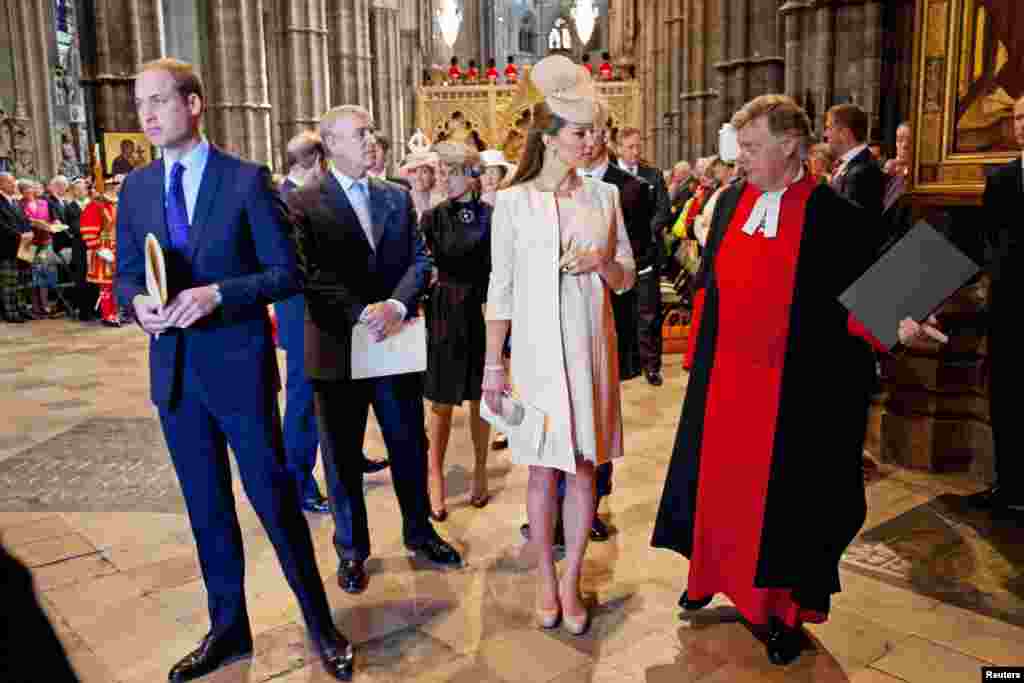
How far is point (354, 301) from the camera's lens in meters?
3.41

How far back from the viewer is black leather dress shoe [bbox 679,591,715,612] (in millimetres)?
3174

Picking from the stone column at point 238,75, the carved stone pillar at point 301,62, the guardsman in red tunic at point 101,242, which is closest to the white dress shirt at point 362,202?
the guardsman in red tunic at point 101,242

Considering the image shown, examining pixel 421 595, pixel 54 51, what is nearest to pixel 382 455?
pixel 421 595

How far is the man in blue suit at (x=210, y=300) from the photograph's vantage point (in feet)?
8.52

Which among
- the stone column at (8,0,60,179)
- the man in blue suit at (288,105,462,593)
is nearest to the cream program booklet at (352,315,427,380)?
the man in blue suit at (288,105,462,593)

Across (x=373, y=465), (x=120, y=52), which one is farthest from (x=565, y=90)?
(x=120, y=52)

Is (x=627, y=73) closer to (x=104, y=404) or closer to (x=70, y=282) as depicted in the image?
(x=70, y=282)

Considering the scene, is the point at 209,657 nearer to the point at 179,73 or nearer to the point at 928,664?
the point at 179,73

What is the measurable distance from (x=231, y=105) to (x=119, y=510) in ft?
44.8

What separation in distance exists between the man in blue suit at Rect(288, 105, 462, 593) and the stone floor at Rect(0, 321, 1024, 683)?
0.34m

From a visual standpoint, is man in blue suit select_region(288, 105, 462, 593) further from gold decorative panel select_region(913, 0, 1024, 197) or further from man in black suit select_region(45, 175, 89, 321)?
man in black suit select_region(45, 175, 89, 321)

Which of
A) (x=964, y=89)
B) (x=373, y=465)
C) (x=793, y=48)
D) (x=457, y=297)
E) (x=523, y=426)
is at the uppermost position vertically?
(x=793, y=48)

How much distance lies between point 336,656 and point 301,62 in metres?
19.3

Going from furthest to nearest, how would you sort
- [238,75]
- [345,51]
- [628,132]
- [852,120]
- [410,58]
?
1. [410,58]
2. [345,51]
3. [238,75]
4. [628,132]
5. [852,120]
